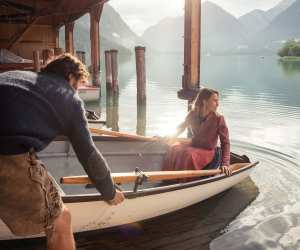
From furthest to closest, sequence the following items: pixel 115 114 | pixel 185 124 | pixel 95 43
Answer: pixel 95 43
pixel 115 114
pixel 185 124

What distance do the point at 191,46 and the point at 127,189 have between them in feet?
13.6

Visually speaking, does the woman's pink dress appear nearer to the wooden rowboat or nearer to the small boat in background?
the wooden rowboat

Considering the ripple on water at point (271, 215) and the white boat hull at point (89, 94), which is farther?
the white boat hull at point (89, 94)

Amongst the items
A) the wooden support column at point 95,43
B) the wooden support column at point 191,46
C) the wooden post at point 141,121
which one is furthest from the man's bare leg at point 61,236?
the wooden support column at point 95,43

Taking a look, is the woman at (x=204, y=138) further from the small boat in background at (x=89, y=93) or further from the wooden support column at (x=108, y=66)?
the wooden support column at (x=108, y=66)

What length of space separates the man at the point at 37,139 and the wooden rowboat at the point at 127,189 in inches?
49.1

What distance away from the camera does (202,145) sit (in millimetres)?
6605

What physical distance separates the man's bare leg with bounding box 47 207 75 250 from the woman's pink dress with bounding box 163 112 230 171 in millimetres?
3493

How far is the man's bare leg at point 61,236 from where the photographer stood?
10.5ft

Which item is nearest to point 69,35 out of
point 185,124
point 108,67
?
point 108,67

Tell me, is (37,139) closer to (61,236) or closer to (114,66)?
(61,236)

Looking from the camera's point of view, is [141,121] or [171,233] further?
[141,121]

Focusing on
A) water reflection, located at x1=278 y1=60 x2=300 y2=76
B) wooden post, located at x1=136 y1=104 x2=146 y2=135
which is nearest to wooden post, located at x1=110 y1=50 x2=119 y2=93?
wooden post, located at x1=136 y1=104 x2=146 y2=135

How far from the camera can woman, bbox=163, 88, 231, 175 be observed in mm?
6359
